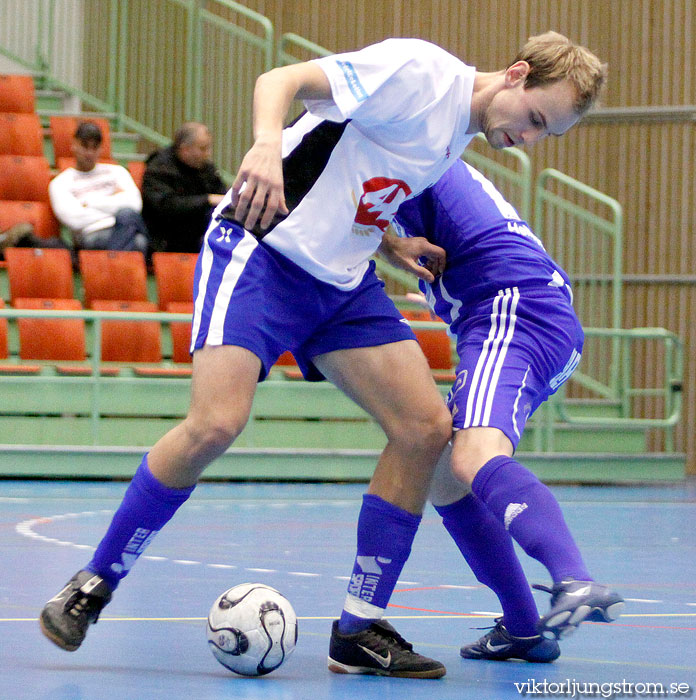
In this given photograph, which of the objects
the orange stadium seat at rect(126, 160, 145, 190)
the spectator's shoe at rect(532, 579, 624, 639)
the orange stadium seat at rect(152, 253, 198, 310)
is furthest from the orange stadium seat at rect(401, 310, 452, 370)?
the spectator's shoe at rect(532, 579, 624, 639)

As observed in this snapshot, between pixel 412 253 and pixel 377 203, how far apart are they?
1.09ft

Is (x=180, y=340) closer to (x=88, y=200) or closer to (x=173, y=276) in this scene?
(x=173, y=276)

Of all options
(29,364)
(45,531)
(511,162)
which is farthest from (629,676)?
(511,162)

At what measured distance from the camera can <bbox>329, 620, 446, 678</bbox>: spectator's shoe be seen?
123 inches

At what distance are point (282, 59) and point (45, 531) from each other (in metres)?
6.67

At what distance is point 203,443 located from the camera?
3047mm

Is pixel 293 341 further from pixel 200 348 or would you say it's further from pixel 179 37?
pixel 179 37

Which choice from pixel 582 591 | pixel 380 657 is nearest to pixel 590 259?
pixel 380 657

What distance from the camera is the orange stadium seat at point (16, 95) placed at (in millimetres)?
11242

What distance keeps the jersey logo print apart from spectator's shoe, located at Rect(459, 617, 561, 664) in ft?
3.39

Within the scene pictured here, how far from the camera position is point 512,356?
3277 mm

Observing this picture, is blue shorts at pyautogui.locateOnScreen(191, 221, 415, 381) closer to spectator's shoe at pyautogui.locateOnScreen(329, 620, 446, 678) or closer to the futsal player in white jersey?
the futsal player in white jersey

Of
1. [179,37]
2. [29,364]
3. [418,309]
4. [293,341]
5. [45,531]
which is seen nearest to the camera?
[293,341]

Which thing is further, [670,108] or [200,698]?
[670,108]
